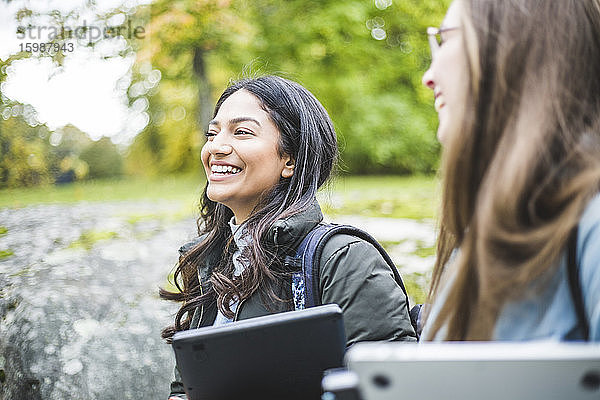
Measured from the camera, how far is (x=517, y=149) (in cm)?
102

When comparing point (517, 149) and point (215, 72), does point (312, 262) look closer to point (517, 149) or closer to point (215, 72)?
point (517, 149)

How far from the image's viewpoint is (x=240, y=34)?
7012 mm

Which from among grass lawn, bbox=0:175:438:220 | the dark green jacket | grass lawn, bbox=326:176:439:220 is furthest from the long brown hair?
grass lawn, bbox=326:176:439:220

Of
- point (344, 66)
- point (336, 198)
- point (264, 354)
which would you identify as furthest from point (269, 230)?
point (344, 66)

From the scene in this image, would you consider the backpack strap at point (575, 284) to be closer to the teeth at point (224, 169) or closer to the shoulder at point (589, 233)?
the shoulder at point (589, 233)

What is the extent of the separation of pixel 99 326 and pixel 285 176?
1.26m

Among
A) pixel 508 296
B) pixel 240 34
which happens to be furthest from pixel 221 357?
pixel 240 34

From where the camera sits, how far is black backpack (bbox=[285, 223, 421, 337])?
6.17 feet

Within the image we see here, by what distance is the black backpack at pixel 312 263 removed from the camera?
1880 millimetres

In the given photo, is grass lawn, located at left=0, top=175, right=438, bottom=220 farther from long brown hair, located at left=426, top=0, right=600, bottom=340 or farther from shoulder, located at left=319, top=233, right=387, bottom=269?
long brown hair, located at left=426, top=0, right=600, bottom=340

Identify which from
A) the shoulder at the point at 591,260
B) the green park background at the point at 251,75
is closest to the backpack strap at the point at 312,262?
the green park background at the point at 251,75

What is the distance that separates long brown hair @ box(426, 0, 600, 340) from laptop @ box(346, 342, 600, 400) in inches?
9.4

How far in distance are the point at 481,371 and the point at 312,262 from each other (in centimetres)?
112

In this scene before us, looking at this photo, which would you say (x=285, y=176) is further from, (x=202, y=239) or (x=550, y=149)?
(x=550, y=149)
